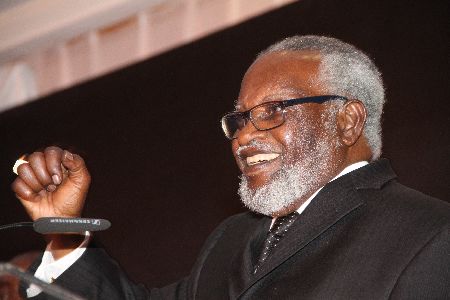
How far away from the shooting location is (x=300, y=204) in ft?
6.91

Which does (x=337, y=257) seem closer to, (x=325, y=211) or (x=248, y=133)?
(x=325, y=211)

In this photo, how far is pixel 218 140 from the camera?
310 centimetres

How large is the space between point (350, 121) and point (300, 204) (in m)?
0.27

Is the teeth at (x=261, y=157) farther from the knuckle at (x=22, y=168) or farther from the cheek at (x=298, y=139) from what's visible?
the knuckle at (x=22, y=168)

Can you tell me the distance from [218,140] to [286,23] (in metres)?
0.53

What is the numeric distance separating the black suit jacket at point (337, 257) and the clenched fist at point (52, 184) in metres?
0.17

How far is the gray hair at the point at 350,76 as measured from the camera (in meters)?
2.18

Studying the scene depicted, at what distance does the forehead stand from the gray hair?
0.03 meters

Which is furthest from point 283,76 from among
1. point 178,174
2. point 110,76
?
point 110,76

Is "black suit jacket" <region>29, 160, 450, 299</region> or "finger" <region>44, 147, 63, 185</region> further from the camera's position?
"finger" <region>44, 147, 63, 185</region>

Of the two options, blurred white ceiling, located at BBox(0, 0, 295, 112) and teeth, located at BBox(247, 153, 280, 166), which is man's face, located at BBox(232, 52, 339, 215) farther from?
blurred white ceiling, located at BBox(0, 0, 295, 112)

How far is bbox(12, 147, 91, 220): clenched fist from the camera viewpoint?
6.22 ft

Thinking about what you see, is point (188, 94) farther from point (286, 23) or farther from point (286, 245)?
point (286, 245)

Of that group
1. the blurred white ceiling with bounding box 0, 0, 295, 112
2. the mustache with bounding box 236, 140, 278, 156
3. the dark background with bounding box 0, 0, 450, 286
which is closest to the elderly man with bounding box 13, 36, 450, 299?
the mustache with bounding box 236, 140, 278, 156
